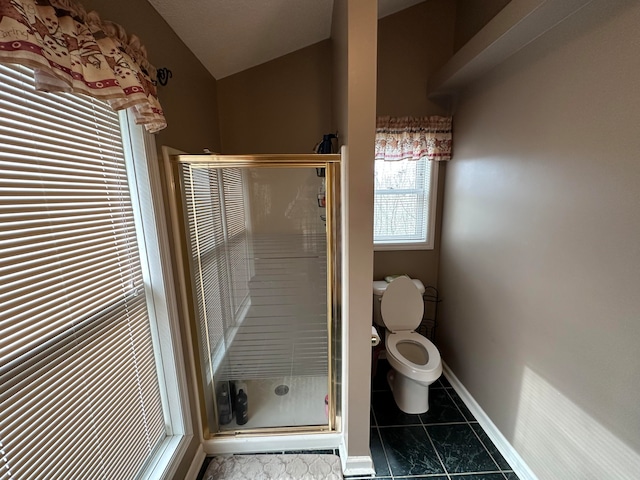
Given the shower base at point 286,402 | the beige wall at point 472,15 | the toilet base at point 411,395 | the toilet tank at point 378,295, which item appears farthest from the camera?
the toilet tank at point 378,295

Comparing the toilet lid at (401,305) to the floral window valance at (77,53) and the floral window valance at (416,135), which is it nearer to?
→ the floral window valance at (416,135)

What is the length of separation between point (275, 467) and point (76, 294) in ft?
4.94

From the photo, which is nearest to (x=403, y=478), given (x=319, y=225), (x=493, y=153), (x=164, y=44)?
(x=319, y=225)

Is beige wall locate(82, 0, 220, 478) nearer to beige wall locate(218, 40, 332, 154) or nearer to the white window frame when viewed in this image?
the white window frame

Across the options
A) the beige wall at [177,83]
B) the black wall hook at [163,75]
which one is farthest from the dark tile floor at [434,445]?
the black wall hook at [163,75]

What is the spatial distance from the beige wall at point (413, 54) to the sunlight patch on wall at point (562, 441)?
208cm

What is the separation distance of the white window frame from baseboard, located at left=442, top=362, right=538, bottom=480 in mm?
1875

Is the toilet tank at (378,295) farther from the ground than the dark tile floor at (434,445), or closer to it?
farther from the ground

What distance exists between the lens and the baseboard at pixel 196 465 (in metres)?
1.56

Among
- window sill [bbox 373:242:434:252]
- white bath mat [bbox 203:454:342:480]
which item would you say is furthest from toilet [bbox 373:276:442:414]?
white bath mat [bbox 203:454:342:480]

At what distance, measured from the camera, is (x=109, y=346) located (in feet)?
3.48

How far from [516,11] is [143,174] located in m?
1.88

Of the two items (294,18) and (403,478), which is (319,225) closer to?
(294,18)

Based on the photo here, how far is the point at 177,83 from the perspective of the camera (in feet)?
4.93
